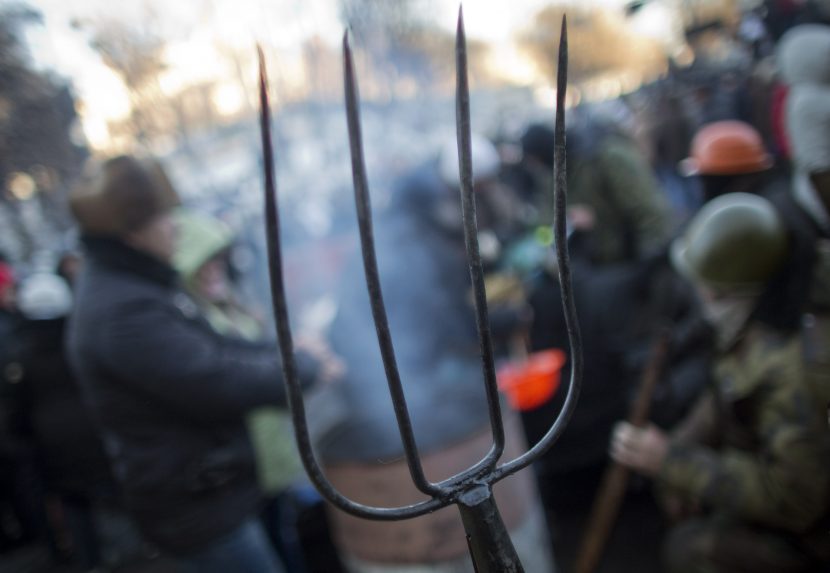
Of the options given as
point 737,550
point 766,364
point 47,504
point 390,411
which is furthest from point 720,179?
point 47,504

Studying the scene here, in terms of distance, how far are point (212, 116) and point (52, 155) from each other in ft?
4.01

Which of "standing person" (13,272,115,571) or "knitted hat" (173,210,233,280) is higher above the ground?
"knitted hat" (173,210,233,280)

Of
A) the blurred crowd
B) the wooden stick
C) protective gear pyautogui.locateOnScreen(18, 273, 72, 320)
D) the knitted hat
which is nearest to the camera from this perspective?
the blurred crowd

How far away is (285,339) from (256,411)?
5.82 feet

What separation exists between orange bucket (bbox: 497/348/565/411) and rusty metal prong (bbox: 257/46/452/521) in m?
2.31

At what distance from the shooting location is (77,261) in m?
3.60

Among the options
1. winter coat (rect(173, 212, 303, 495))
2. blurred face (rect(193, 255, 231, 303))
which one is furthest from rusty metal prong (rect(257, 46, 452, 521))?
blurred face (rect(193, 255, 231, 303))

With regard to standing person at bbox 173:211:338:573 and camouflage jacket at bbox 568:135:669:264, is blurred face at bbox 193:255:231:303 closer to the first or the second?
standing person at bbox 173:211:338:573

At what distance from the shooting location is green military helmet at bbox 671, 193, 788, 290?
1807 millimetres

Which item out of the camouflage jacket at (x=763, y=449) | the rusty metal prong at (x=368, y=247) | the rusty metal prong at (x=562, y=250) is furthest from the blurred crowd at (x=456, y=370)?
the rusty metal prong at (x=368, y=247)

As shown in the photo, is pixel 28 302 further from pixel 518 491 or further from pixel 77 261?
pixel 518 491

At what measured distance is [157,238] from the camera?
1916 millimetres

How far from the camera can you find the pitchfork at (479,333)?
2.26 ft

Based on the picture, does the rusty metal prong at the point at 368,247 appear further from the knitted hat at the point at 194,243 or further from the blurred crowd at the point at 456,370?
the knitted hat at the point at 194,243
